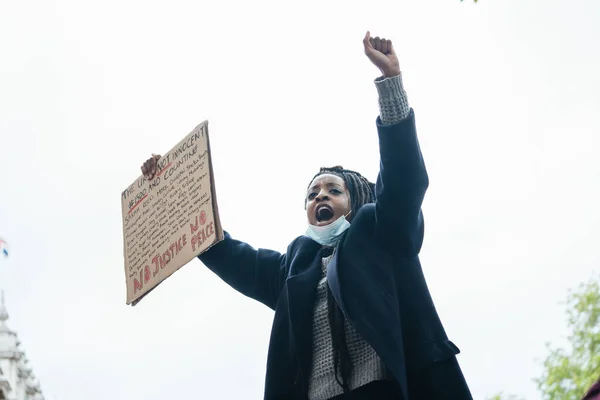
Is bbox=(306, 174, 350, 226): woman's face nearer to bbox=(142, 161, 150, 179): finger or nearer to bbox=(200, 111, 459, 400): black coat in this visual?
bbox=(200, 111, 459, 400): black coat

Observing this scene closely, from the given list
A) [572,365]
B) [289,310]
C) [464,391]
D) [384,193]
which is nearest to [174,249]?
[289,310]

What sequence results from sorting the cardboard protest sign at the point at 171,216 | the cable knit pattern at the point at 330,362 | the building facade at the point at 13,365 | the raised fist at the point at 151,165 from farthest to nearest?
1. the building facade at the point at 13,365
2. the raised fist at the point at 151,165
3. the cardboard protest sign at the point at 171,216
4. the cable knit pattern at the point at 330,362

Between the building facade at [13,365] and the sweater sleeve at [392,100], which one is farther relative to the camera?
the building facade at [13,365]

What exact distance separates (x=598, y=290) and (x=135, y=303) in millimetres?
15608

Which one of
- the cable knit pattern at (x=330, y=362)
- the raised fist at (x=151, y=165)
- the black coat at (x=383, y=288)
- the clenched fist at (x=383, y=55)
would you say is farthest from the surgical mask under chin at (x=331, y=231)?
the raised fist at (x=151, y=165)

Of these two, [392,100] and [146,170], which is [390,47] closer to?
[392,100]

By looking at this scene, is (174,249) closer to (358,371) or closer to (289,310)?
(289,310)

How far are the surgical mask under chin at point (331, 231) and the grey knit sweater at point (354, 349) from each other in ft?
1.29

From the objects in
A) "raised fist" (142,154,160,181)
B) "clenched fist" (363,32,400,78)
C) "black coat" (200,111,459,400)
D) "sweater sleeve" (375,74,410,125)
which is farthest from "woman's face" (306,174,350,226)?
"raised fist" (142,154,160,181)

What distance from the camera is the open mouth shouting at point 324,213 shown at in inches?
232

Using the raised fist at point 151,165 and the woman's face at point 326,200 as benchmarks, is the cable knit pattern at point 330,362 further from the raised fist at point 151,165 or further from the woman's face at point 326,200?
the raised fist at point 151,165

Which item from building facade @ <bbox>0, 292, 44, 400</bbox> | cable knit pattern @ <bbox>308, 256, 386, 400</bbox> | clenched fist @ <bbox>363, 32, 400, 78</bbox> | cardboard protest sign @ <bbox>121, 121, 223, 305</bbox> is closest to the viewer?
cable knit pattern @ <bbox>308, 256, 386, 400</bbox>

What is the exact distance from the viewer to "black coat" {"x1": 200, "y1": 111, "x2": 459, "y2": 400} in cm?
527

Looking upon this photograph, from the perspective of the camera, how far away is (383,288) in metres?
5.40
